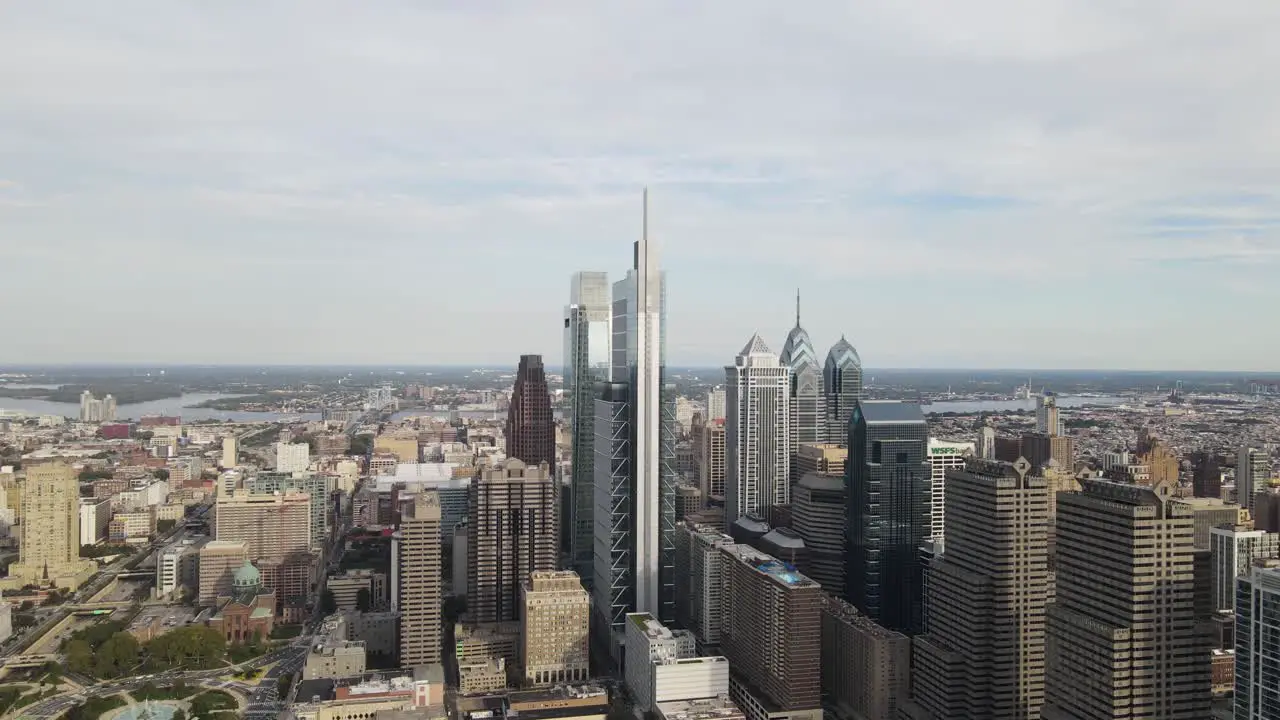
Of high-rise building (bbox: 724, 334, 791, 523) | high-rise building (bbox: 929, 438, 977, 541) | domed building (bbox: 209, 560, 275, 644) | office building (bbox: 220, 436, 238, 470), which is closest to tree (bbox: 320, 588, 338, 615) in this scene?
domed building (bbox: 209, 560, 275, 644)

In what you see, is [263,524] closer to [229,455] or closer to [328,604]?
[328,604]

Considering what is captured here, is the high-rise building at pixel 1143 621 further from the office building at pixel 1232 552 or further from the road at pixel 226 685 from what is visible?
the road at pixel 226 685

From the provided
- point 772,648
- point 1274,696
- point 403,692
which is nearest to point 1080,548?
point 1274,696

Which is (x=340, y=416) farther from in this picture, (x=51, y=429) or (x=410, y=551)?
(x=410, y=551)

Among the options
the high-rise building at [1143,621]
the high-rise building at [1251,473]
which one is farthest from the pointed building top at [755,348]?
the high-rise building at [1143,621]

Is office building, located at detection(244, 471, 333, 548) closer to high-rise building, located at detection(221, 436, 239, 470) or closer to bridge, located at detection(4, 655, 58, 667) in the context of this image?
high-rise building, located at detection(221, 436, 239, 470)

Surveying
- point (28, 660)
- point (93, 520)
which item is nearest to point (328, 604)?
point (28, 660)
